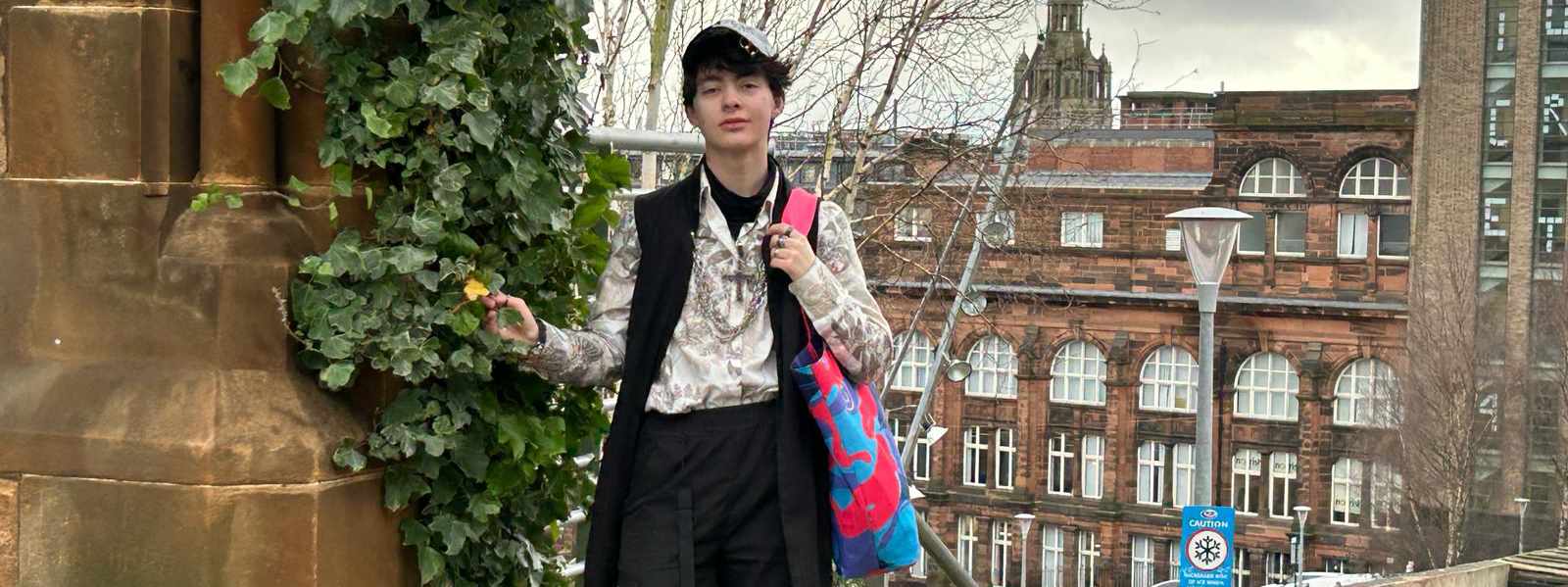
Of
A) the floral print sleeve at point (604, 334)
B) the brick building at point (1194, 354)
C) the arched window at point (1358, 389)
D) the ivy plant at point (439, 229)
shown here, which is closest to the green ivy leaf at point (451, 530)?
the ivy plant at point (439, 229)

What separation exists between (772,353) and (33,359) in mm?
943

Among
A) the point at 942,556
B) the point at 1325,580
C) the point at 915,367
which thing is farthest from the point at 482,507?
the point at 915,367

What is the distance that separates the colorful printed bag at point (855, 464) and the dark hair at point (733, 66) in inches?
6.5

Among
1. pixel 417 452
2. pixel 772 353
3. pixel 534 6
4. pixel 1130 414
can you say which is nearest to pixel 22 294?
pixel 417 452

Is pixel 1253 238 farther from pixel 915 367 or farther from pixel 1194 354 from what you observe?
pixel 915 367

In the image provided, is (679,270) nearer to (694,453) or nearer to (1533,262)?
(694,453)

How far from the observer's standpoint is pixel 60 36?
256cm

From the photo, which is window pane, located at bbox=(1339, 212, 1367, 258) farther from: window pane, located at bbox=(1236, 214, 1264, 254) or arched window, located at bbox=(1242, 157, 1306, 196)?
window pane, located at bbox=(1236, 214, 1264, 254)

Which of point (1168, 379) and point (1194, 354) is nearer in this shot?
point (1194, 354)

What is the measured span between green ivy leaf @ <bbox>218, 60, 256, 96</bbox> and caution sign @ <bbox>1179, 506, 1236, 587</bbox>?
41.3 feet

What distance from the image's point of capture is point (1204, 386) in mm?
14516

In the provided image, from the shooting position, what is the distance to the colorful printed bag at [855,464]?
2.68m

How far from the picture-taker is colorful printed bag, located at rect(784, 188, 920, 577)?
268 centimetres

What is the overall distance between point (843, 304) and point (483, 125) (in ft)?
1.69
